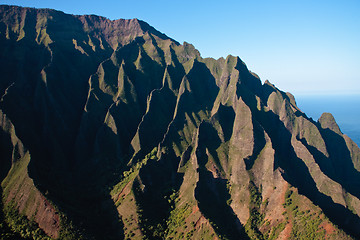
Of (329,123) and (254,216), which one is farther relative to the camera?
(329,123)

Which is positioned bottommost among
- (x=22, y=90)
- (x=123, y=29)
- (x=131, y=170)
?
(x=131, y=170)

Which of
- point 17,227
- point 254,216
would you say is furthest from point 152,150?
point 17,227

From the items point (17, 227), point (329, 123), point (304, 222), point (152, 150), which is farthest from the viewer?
point (329, 123)

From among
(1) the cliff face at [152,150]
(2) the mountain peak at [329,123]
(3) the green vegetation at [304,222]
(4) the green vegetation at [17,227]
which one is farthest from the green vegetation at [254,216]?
(2) the mountain peak at [329,123]

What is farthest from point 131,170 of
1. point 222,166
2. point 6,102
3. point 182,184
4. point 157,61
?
point 157,61

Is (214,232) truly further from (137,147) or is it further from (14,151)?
(14,151)

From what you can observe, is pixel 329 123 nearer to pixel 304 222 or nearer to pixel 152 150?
pixel 304 222

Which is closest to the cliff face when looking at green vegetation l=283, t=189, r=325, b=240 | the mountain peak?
green vegetation l=283, t=189, r=325, b=240

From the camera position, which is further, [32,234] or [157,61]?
[157,61]
